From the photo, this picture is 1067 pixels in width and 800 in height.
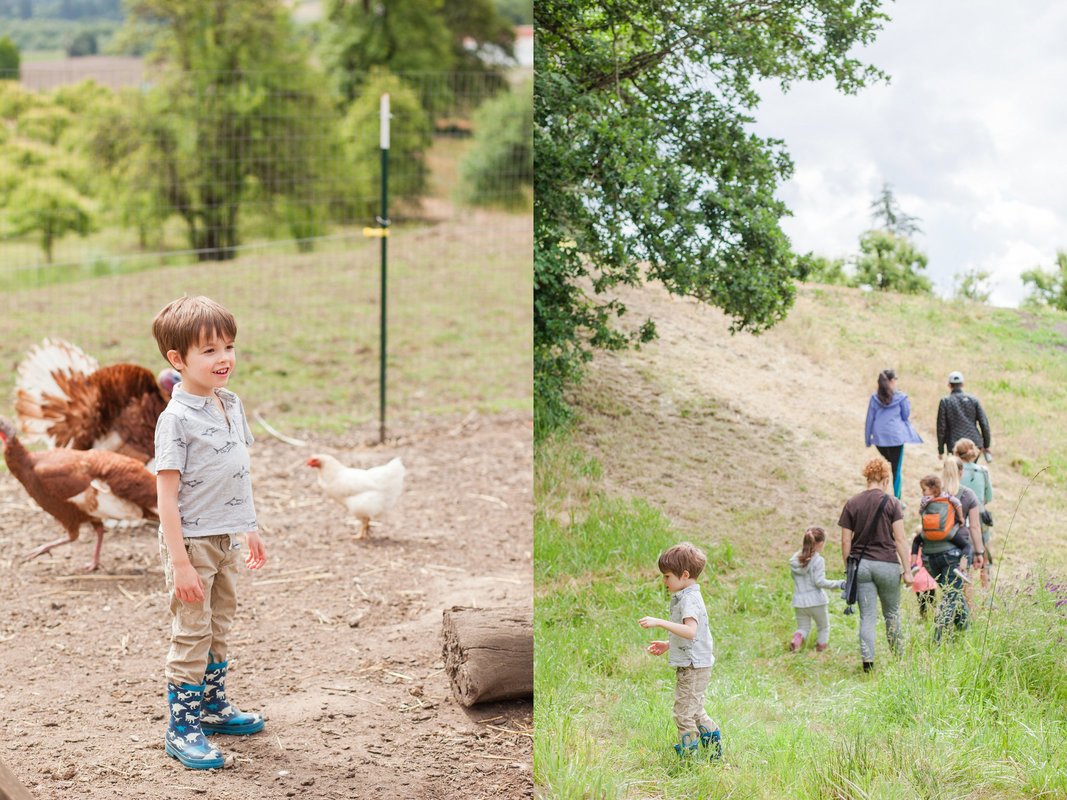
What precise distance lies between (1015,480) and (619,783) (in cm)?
131

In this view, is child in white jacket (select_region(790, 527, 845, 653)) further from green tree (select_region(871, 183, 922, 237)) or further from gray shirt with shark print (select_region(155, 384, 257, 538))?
gray shirt with shark print (select_region(155, 384, 257, 538))

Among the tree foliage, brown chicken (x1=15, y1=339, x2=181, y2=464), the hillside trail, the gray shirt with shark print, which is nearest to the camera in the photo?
the hillside trail

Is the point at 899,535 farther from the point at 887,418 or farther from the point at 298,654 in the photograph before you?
the point at 298,654

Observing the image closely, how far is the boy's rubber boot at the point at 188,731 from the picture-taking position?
133 inches

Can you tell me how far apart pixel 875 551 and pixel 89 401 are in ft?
15.2

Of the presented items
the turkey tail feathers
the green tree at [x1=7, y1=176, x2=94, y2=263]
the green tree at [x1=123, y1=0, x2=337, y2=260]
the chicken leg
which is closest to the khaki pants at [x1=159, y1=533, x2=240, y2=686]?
the chicken leg

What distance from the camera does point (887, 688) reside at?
272cm

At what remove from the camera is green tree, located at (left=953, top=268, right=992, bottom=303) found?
2885 mm

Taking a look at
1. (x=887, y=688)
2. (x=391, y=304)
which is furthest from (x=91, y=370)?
(x=391, y=304)

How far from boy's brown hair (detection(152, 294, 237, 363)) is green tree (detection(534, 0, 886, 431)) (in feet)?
3.42

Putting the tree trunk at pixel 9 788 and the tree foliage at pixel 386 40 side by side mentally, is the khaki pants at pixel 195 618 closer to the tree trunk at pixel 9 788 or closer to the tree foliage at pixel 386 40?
the tree trunk at pixel 9 788

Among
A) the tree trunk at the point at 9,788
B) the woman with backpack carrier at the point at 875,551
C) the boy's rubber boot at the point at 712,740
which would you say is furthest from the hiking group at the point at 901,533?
the tree trunk at the point at 9,788

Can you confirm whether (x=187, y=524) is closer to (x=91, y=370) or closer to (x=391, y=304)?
(x=91, y=370)

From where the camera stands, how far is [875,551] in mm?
2764
